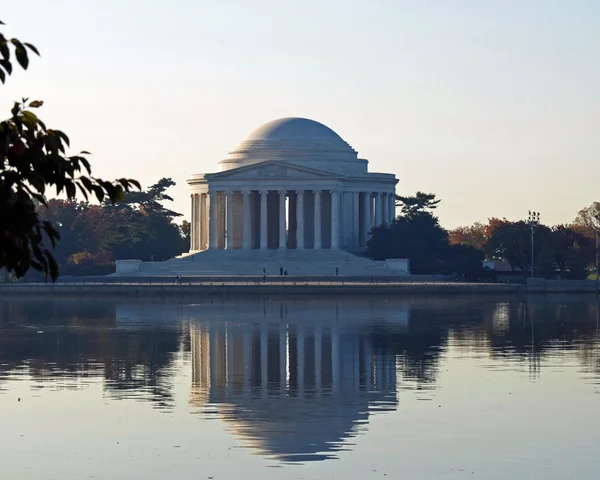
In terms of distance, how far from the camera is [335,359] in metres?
52.8

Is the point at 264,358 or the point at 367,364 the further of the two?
the point at 264,358

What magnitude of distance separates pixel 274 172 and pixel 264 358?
114 metres

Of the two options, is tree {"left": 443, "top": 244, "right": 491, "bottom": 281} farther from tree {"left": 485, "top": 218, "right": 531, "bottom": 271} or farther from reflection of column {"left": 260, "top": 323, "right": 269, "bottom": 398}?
reflection of column {"left": 260, "top": 323, "right": 269, "bottom": 398}

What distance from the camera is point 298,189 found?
167 meters

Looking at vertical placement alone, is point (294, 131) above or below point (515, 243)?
above

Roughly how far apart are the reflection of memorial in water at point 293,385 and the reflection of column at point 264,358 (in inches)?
1.1

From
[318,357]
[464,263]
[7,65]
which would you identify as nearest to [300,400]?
[318,357]

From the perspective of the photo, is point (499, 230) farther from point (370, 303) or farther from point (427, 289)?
point (370, 303)

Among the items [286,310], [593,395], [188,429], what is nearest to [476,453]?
[188,429]

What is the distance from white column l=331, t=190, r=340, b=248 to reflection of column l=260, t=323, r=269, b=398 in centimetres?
8949

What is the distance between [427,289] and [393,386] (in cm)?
7515

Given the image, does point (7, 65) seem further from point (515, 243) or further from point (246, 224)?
point (246, 224)

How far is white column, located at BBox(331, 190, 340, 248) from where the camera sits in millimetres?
165000

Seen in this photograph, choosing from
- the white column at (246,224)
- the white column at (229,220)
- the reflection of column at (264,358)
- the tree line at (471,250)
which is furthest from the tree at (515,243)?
the reflection of column at (264,358)
